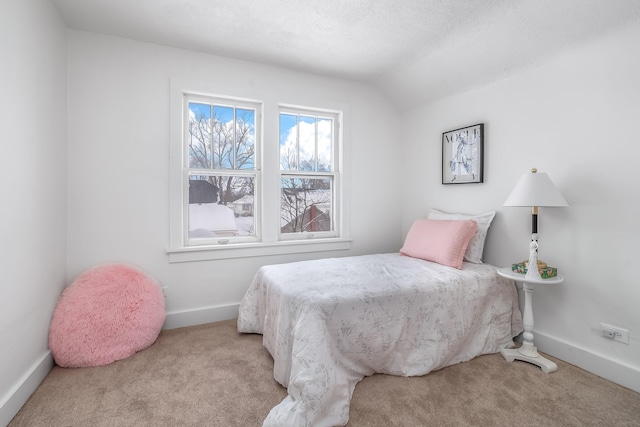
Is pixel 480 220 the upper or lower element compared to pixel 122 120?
lower

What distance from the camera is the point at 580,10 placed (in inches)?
74.8

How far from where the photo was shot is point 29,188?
1.81 meters

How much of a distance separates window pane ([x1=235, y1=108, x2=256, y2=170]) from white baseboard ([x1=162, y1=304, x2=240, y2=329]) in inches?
54.0

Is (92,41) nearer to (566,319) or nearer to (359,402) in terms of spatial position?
(359,402)

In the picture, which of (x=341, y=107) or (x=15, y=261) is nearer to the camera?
(x=15, y=261)

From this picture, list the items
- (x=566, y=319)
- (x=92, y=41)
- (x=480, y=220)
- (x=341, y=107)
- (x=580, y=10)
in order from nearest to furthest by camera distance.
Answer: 1. (x=580, y=10)
2. (x=566, y=319)
3. (x=92, y=41)
4. (x=480, y=220)
5. (x=341, y=107)

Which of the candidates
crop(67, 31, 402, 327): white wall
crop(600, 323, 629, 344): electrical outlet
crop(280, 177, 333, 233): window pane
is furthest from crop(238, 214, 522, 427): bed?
crop(280, 177, 333, 233): window pane

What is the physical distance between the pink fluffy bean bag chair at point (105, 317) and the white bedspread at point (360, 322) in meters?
0.73

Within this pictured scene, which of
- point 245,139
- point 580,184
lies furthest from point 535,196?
point 245,139

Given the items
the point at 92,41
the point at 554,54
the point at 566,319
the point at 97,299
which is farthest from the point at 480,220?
the point at 92,41

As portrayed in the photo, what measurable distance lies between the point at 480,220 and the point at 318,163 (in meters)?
1.72

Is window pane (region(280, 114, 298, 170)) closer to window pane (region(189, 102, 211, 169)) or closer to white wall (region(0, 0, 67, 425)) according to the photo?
window pane (region(189, 102, 211, 169))

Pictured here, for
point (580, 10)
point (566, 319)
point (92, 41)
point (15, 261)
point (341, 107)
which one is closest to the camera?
point (15, 261)

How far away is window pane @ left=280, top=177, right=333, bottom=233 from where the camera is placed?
3.27 m
